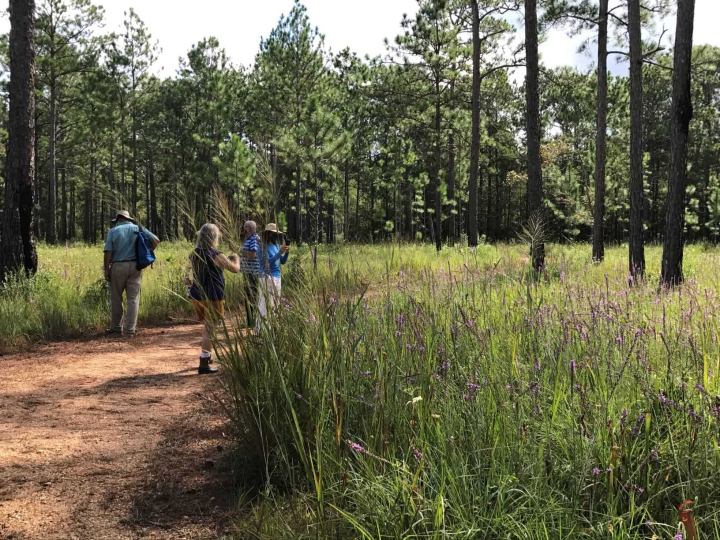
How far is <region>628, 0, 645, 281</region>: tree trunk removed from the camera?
10250mm

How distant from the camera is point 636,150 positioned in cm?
1056

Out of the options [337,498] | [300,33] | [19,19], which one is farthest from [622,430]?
[300,33]

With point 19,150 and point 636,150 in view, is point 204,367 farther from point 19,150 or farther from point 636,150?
point 636,150

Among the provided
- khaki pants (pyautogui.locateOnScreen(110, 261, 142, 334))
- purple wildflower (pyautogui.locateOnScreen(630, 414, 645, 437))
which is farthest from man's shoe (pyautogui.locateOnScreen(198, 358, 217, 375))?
purple wildflower (pyautogui.locateOnScreen(630, 414, 645, 437))

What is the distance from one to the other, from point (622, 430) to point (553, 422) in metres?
0.35

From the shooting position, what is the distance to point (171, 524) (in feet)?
8.67

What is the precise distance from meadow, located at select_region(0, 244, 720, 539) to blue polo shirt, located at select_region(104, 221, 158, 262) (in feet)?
17.1

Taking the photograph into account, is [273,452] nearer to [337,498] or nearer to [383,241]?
[337,498]

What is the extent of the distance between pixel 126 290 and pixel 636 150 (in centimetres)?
982

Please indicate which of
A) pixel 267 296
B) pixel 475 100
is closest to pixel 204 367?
pixel 267 296

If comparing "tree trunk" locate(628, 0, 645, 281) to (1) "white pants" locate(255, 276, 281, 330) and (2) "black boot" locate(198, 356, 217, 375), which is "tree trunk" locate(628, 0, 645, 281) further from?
(1) "white pants" locate(255, 276, 281, 330)

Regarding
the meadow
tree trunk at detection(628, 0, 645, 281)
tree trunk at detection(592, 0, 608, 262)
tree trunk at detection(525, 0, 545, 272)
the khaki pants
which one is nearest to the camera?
the meadow

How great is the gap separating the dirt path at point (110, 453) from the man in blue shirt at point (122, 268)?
1.78m

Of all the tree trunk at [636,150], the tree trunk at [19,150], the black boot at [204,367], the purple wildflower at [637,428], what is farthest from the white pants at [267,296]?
the tree trunk at [636,150]
